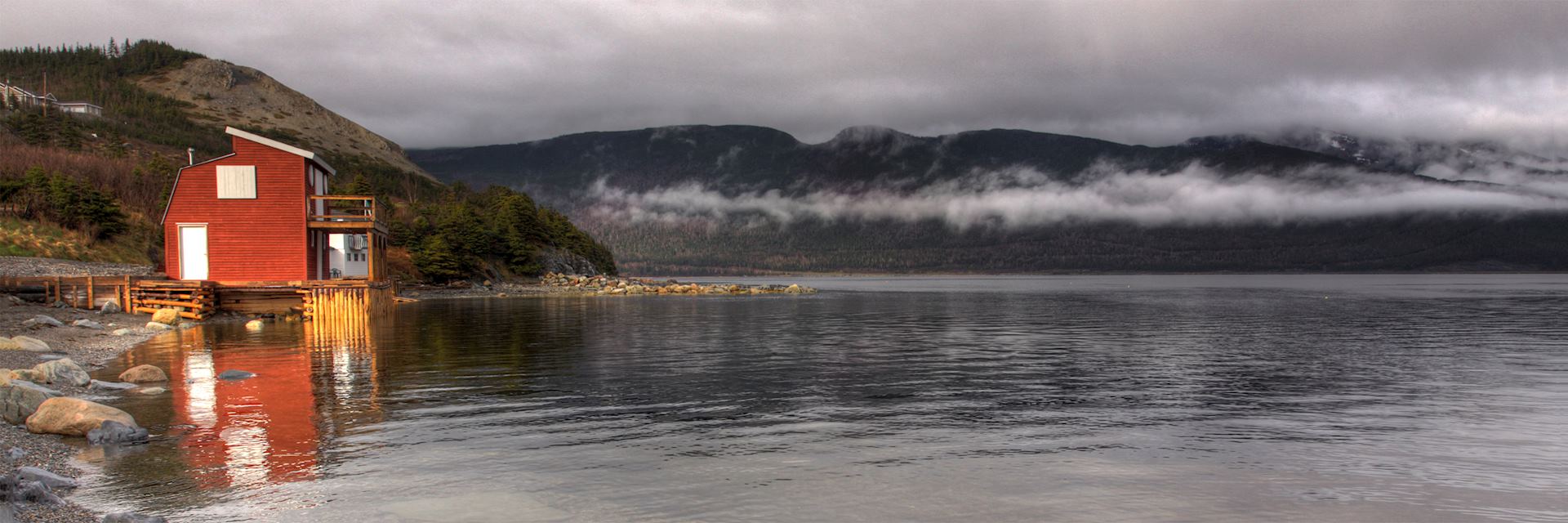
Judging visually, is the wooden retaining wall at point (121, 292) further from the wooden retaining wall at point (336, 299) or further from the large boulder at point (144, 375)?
the large boulder at point (144, 375)

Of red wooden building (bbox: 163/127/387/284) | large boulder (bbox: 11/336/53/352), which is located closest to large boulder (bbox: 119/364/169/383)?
large boulder (bbox: 11/336/53/352)

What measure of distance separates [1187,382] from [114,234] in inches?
2920

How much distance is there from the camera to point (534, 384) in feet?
84.6

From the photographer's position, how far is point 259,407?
20625 mm

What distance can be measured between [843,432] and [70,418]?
46.6ft

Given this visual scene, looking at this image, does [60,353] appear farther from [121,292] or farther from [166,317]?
[121,292]

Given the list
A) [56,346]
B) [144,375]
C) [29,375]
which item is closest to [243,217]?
[56,346]

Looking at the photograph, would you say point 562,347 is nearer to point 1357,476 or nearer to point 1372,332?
point 1357,476

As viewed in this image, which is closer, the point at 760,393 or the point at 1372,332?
the point at 760,393

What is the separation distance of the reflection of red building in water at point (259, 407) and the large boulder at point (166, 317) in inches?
602

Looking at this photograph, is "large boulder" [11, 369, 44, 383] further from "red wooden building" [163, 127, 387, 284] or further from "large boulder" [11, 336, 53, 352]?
"red wooden building" [163, 127, 387, 284]

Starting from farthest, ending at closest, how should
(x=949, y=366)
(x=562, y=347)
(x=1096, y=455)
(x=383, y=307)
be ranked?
→ (x=383, y=307) → (x=562, y=347) → (x=949, y=366) → (x=1096, y=455)

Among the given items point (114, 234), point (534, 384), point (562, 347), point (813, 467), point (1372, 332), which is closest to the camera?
point (813, 467)

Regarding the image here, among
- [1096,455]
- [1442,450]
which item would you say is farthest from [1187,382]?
[1096,455]
